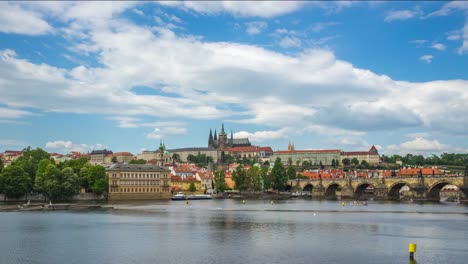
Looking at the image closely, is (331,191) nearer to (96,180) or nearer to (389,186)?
(389,186)

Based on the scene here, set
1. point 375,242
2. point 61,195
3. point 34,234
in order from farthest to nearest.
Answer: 1. point 61,195
2. point 34,234
3. point 375,242

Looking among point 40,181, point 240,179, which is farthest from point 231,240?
point 240,179

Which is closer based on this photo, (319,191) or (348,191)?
(348,191)

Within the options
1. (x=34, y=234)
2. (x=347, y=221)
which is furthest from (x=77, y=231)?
(x=347, y=221)

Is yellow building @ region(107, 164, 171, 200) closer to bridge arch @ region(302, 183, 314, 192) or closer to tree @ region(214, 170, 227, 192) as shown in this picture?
tree @ region(214, 170, 227, 192)

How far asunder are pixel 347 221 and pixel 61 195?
5907 centimetres

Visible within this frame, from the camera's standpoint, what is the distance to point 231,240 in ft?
138

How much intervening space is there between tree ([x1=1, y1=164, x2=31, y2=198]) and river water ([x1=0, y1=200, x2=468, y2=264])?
40.0 metres

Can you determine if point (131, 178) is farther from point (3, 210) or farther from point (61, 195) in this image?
point (3, 210)

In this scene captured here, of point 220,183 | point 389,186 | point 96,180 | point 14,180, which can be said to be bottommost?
point 389,186

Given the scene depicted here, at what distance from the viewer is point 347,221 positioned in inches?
2323

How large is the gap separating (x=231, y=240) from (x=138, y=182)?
80.9 m

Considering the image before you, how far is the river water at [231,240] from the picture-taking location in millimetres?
34156

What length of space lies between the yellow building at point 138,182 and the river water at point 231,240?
5502cm
